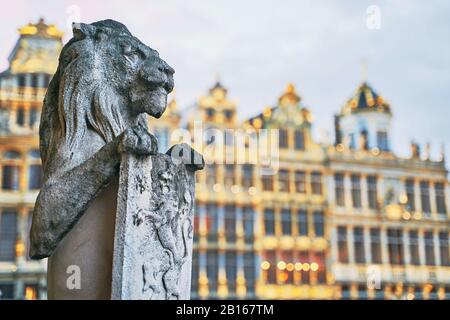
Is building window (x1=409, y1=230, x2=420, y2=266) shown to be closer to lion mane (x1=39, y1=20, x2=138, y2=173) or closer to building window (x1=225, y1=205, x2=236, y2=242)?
building window (x1=225, y1=205, x2=236, y2=242)

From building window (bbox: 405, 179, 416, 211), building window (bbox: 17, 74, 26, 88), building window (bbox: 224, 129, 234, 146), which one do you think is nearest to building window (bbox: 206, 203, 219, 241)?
building window (bbox: 224, 129, 234, 146)

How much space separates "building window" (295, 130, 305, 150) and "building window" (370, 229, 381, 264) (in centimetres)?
540

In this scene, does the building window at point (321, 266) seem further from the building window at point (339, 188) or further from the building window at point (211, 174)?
the building window at point (211, 174)

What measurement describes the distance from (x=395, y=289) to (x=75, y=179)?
3362 centimetres

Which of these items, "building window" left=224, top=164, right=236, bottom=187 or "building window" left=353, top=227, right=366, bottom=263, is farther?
"building window" left=353, top=227, right=366, bottom=263

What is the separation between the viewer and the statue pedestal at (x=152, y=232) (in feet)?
10.5

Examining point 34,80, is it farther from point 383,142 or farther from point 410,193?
point 410,193

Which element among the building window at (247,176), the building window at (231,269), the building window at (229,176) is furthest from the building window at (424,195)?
the building window at (231,269)

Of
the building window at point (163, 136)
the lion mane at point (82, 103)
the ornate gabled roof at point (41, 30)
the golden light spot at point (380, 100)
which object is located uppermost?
the ornate gabled roof at point (41, 30)

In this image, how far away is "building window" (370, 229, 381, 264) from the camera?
35406mm

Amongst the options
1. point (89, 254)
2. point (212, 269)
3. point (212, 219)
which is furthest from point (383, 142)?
point (89, 254)

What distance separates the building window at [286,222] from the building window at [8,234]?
38.5ft

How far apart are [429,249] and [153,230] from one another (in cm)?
3533

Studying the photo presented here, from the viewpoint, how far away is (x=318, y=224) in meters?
34.3
